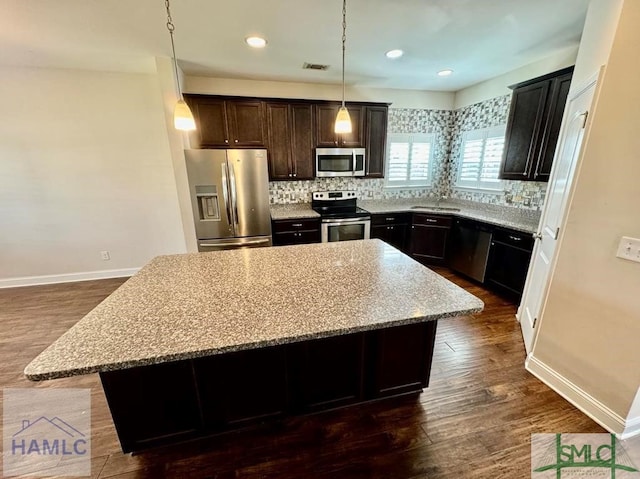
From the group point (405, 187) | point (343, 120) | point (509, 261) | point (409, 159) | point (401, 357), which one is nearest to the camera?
point (401, 357)

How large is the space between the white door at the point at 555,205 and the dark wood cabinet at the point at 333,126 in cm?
234

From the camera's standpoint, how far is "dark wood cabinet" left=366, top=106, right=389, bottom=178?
3943 mm

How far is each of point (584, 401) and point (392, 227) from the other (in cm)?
267

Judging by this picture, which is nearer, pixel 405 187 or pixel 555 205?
pixel 555 205

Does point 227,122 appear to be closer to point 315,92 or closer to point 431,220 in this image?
point 315,92

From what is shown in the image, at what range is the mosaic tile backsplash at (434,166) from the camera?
3.93 m

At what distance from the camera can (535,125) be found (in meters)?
2.76

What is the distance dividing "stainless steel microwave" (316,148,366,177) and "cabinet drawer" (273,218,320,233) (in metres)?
0.74

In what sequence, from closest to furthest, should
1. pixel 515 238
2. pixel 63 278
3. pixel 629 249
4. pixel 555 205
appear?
pixel 629 249 → pixel 555 205 → pixel 515 238 → pixel 63 278

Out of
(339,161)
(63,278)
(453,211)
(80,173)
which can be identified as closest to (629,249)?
(453,211)

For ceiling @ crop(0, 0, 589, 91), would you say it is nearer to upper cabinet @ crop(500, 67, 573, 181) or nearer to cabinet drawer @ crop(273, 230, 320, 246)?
upper cabinet @ crop(500, 67, 573, 181)

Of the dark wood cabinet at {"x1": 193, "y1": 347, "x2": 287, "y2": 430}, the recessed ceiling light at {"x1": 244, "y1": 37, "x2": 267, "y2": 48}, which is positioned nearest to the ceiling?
the recessed ceiling light at {"x1": 244, "y1": 37, "x2": 267, "y2": 48}

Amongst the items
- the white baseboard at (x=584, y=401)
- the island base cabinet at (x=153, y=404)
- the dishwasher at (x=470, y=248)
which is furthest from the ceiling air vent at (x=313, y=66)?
the white baseboard at (x=584, y=401)

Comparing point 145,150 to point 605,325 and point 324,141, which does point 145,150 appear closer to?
point 324,141
